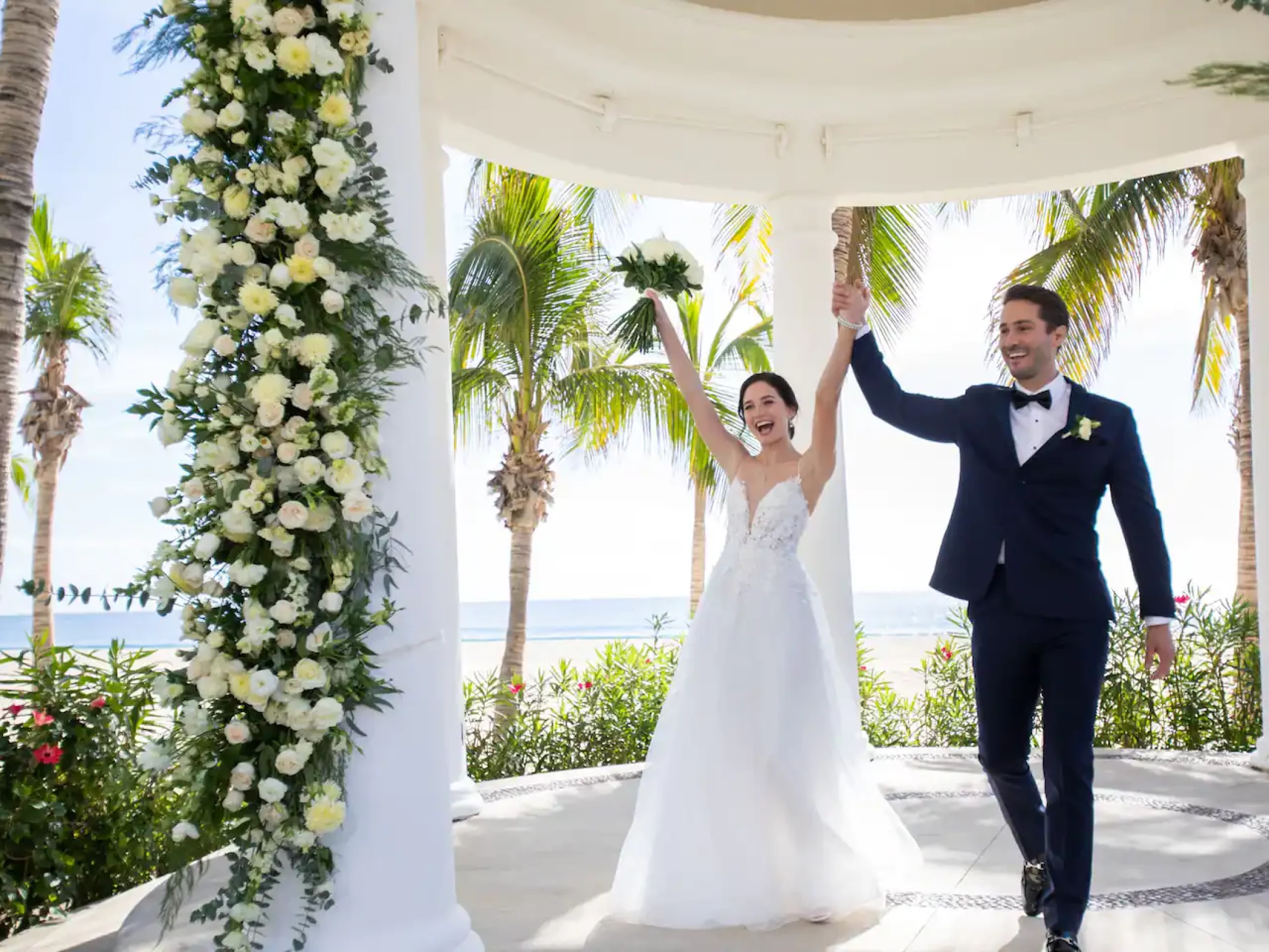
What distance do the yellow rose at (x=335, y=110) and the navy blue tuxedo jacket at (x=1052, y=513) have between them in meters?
2.73

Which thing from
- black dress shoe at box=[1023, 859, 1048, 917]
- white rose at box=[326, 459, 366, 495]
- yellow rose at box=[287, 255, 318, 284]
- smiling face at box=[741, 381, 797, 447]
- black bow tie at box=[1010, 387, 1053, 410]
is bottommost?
black dress shoe at box=[1023, 859, 1048, 917]

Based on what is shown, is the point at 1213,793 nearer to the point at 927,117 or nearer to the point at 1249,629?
the point at 1249,629

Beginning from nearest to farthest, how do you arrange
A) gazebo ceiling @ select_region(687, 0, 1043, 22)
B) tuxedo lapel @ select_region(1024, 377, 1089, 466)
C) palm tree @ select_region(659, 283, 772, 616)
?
1. tuxedo lapel @ select_region(1024, 377, 1089, 466)
2. gazebo ceiling @ select_region(687, 0, 1043, 22)
3. palm tree @ select_region(659, 283, 772, 616)

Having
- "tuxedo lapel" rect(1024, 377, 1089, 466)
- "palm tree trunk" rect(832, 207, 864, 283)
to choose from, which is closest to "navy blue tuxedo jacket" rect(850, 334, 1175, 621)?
"tuxedo lapel" rect(1024, 377, 1089, 466)

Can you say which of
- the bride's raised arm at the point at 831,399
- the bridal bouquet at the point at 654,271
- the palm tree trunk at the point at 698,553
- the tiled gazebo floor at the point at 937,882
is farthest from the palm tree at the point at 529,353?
the bride's raised arm at the point at 831,399

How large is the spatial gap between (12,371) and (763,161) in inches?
239

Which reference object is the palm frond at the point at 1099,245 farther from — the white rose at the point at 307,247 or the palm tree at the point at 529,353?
the white rose at the point at 307,247

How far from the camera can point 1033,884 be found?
523cm

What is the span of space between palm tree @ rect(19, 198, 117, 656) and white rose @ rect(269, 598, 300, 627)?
49.7 ft

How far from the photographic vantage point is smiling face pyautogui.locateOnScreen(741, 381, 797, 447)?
6.20m

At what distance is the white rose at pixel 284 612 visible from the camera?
3809 mm

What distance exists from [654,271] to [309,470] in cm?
308

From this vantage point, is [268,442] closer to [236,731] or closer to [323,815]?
[236,731]

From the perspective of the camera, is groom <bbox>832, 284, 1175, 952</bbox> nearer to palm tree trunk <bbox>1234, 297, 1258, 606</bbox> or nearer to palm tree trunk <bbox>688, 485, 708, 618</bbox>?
palm tree trunk <bbox>1234, 297, 1258, 606</bbox>
